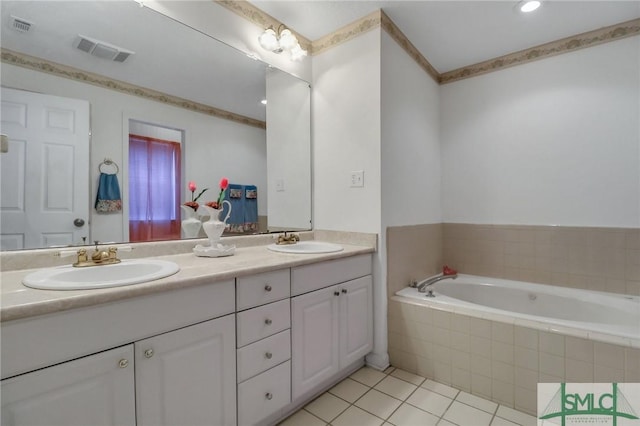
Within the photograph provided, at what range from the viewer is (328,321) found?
5.35 feet

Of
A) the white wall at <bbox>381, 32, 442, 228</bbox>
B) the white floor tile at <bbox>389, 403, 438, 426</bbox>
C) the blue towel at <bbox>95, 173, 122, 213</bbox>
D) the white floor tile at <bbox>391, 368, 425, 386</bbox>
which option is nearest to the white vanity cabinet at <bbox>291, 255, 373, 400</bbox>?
the white floor tile at <bbox>391, 368, 425, 386</bbox>

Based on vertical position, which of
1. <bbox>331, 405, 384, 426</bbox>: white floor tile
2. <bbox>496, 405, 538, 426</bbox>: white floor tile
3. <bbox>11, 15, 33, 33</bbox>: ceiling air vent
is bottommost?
<bbox>496, 405, 538, 426</bbox>: white floor tile

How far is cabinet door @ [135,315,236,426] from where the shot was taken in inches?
37.4

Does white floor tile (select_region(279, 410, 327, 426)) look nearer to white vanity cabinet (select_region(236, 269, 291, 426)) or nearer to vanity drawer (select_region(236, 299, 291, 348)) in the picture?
white vanity cabinet (select_region(236, 269, 291, 426))

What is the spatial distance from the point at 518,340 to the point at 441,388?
55 cm

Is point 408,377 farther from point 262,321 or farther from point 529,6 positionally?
point 529,6

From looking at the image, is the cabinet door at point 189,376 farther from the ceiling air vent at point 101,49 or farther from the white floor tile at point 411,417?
Result: the ceiling air vent at point 101,49

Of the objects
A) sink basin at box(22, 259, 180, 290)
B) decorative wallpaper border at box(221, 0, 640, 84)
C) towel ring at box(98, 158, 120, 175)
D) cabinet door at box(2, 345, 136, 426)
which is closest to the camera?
cabinet door at box(2, 345, 136, 426)

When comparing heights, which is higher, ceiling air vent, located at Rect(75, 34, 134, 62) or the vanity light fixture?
the vanity light fixture

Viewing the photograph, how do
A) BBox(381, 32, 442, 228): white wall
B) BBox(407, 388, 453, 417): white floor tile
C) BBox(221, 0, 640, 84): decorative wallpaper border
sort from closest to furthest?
1. BBox(407, 388, 453, 417): white floor tile
2. BBox(221, 0, 640, 84): decorative wallpaper border
3. BBox(381, 32, 442, 228): white wall

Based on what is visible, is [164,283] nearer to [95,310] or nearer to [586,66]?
[95,310]

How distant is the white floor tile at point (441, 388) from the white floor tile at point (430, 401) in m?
0.03

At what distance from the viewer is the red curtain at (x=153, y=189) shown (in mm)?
1437

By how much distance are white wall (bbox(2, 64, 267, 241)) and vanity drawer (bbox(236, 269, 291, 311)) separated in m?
0.69
